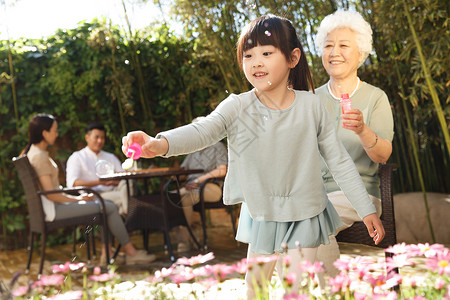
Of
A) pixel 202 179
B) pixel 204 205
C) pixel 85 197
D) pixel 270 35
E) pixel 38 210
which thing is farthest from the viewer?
pixel 204 205

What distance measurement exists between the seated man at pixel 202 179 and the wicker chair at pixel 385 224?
2.46 meters

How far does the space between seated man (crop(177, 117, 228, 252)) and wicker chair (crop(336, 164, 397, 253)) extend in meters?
2.46

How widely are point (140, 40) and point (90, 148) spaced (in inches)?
61.8

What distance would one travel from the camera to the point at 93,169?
4.79 meters

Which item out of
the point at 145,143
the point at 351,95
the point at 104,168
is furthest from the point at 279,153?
the point at 104,168

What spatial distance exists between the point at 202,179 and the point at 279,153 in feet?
10.7

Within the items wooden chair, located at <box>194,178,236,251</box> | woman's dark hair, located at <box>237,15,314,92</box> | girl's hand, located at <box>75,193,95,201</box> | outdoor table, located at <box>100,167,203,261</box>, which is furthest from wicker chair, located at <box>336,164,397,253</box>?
girl's hand, located at <box>75,193,95,201</box>

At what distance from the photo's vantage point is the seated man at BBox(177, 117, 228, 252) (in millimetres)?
4645

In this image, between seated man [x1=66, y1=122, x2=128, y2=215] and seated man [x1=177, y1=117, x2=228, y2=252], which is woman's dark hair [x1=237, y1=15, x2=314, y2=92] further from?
seated man [x1=66, y1=122, x2=128, y2=215]

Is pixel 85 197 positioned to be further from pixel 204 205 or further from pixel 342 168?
pixel 342 168

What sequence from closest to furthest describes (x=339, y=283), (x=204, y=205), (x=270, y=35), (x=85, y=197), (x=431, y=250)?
(x=339, y=283)
(x=431, y=250)
(x=270, y=35)
(x=85, y=197)
(x=204, y=205)

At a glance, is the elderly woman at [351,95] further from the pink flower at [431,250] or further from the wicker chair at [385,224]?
the pink flower at [431,250]

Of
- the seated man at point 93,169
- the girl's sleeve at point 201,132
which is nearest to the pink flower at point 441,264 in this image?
the girl's sleeve at point 201,132

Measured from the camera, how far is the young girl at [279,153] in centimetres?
143
